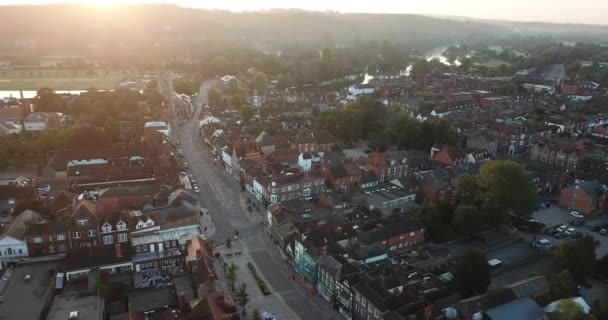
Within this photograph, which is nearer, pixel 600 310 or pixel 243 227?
pixel 600 310

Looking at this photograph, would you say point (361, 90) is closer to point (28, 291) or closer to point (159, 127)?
point (159, 127)

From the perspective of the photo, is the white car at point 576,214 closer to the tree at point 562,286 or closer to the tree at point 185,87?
the tree at point 562,286

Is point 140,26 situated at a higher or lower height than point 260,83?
higher

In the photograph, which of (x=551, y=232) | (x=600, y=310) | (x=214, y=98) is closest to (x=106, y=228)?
(x=600, y=310)

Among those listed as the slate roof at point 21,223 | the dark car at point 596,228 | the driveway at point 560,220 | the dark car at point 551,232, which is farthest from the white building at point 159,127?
the dark car at point 596,228

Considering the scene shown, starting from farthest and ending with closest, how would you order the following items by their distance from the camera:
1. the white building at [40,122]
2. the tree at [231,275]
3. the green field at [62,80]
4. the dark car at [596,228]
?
the green field at [62,80], the white building at [40,122], the dark car at [596,228], the tree at [231,275]

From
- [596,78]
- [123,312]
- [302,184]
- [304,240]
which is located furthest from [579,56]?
[123,312]

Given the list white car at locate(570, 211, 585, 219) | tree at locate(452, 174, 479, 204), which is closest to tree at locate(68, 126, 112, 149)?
tree at locate(452, 174, 479, 204)
